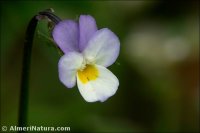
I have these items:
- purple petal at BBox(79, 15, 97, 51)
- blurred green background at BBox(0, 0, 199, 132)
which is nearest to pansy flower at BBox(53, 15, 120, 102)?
purple petal at BBox(79, 15, 97, 51)

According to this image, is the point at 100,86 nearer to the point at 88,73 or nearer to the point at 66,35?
the point at 88,73

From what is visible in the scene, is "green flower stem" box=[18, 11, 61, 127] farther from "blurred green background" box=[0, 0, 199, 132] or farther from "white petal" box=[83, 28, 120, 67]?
"blurred green background" box=[0, 0, 199, 132]

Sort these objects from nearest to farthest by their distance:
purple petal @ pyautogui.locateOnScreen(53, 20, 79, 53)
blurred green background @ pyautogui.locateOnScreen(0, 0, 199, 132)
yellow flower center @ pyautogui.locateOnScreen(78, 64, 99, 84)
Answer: purple petal @ pyautogui.locateOnScreen(53, 20, 79, 53), yellow flower center @ pyautogui.locateOnScreen(78, 64, 99, 84), blurred green background @ pyautogui.locateOnScreen(0, 0, 199, 132)

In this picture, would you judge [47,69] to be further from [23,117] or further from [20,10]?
[23,117]

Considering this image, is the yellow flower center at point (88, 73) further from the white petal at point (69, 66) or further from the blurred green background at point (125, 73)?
the blurred green background at point (125, 73)

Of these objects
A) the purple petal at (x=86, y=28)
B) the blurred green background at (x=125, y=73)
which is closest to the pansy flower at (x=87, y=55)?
the purple petal at (x=86, y=28)

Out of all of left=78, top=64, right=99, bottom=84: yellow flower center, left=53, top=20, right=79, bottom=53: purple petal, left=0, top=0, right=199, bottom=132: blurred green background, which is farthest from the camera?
left=0, top=0, right=199, bottom=132: blurred green background

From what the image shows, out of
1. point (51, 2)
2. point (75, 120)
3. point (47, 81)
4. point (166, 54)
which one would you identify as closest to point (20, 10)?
point (51, 2)
